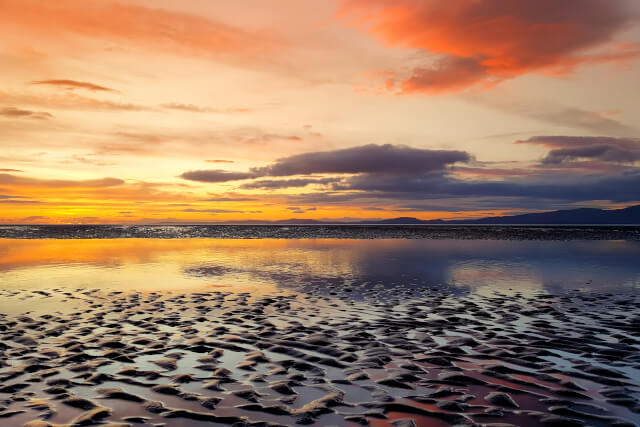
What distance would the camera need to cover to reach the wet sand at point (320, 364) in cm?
663

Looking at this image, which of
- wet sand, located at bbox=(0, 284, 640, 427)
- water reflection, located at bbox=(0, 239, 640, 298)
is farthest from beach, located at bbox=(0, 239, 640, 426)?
water reflection, located at bbox=(0, 239, 640, 298)

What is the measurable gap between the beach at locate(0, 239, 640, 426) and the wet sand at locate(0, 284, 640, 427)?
0.04 m

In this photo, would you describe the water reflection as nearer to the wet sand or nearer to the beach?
the beach

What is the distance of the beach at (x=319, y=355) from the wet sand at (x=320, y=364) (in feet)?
0.13

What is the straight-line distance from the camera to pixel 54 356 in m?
9.41

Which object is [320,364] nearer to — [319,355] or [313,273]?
[319,355]

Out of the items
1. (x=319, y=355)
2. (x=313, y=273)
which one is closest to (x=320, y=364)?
(x=319, y=355)

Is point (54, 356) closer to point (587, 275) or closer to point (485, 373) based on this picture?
point (485, 373)

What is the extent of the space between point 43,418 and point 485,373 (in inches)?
299

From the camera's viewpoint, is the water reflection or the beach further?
the water reflection

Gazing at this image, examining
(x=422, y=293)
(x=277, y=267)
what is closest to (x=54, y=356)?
(x=422, y=293)

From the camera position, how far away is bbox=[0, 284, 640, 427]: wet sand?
261 inches

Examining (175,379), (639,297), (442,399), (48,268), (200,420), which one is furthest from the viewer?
(48,268)

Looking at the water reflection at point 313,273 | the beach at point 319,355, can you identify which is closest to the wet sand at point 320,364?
the beach at point 319,355
